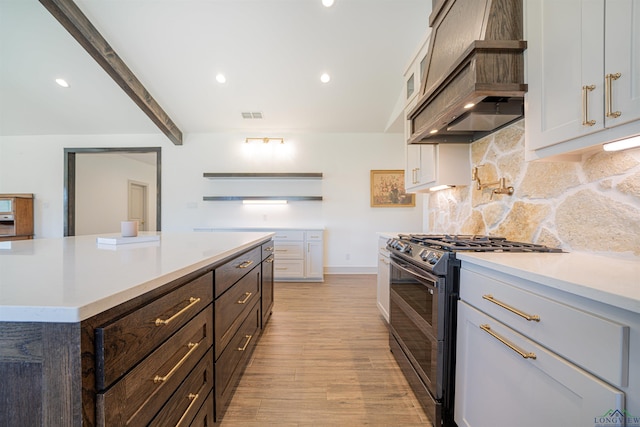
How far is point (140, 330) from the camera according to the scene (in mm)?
707

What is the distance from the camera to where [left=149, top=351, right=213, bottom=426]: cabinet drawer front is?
2.72 feet

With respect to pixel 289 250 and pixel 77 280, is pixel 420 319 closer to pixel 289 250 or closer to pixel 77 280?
pixel 77 280

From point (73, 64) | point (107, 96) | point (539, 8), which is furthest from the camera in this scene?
point (107, 96)

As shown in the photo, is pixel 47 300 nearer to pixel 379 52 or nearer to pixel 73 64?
pixel 379 52

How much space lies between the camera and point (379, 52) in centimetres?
329

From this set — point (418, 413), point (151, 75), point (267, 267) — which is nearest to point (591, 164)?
point (418, 413)

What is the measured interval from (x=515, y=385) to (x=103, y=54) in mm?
5184

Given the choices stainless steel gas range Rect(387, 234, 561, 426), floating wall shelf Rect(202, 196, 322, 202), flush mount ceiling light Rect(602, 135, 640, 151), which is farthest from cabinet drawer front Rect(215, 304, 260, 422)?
floating wall shelf Rect(202, 196, 322, 202)

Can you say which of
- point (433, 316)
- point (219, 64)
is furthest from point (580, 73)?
point (219, 64)

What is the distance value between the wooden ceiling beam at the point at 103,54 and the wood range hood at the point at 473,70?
4.09 meters

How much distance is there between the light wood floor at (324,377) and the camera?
4.63 ft

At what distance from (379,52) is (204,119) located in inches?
→ 129

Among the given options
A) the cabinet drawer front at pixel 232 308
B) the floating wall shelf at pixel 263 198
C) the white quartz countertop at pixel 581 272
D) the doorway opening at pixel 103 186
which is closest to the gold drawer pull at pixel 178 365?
the cabinet drawer front at pixel 232 308

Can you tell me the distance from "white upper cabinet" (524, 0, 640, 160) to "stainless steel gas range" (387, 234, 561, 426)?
1.98ft
